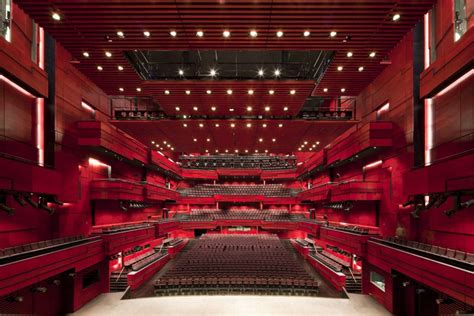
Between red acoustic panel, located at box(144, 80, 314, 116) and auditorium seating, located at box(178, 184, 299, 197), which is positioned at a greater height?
red acoustic panel, located at box(144, 80, 314, 116)

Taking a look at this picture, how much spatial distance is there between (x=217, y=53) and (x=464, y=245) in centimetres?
1316

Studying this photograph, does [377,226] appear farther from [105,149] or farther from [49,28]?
[49,28]

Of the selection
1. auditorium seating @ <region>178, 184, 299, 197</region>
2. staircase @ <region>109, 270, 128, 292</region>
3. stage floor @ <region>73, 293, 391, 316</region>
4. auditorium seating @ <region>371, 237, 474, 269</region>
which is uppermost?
auditorium seating @ <region>371, 237, 474, 269</region>

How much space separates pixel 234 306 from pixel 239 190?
65.9 feet

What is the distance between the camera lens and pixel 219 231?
28.2m

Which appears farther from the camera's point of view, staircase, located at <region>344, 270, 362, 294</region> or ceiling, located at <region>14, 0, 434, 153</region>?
staircase, located at <region>344, 270, 362, 294</region>

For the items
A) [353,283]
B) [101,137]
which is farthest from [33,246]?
[353,283]

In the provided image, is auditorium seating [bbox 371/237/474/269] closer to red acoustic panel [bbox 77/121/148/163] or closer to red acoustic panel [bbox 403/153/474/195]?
red acoustic panel [bbox 403/153/474/195]

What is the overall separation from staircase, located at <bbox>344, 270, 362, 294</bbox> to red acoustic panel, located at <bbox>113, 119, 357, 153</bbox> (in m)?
7.54

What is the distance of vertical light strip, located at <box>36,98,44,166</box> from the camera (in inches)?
388

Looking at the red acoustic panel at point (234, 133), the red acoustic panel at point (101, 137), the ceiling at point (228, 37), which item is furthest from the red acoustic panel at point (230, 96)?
the red acoustic panel at point (101, 137)

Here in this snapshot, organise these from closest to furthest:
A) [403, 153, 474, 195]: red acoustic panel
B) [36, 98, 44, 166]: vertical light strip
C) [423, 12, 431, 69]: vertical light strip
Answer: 1. [403, 153, 474, 195]: red acoustic panel
2. [423, 12, 431, 69]: vertical light strip
3. [36, 98, 44, 166]: vertical light strip

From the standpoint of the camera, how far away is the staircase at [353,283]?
1281 centimetres

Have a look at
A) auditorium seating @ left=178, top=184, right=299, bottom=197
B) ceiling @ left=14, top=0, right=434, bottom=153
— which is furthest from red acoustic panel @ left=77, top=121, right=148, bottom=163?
auditorium seating @ left=178, top=184, right=299, bottom=197
